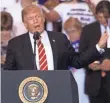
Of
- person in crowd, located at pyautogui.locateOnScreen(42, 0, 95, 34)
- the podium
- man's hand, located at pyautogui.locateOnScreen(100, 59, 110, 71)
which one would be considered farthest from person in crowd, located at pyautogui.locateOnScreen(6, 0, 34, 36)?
the podium

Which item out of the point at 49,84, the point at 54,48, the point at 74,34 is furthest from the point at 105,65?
the point at 49,84

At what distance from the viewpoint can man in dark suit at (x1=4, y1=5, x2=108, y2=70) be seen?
2.96m

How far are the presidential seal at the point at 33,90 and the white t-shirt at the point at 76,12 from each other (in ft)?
6.95

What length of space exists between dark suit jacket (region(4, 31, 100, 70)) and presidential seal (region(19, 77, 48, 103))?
0.65 m

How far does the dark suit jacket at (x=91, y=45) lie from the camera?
A: 3885mm

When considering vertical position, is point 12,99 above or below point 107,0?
below

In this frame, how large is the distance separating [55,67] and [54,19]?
61.1 inches

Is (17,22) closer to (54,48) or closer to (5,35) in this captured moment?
(5,35)

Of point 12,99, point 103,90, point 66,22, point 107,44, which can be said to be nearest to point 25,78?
point 12,99

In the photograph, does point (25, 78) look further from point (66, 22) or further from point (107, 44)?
point (66, 22)

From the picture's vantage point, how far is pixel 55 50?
9.89 ft

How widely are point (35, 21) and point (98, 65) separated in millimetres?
1032

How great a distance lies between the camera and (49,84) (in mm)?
2301

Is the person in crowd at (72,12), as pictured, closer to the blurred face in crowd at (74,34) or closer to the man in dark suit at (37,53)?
the blurred face in crowd at (74,34)
